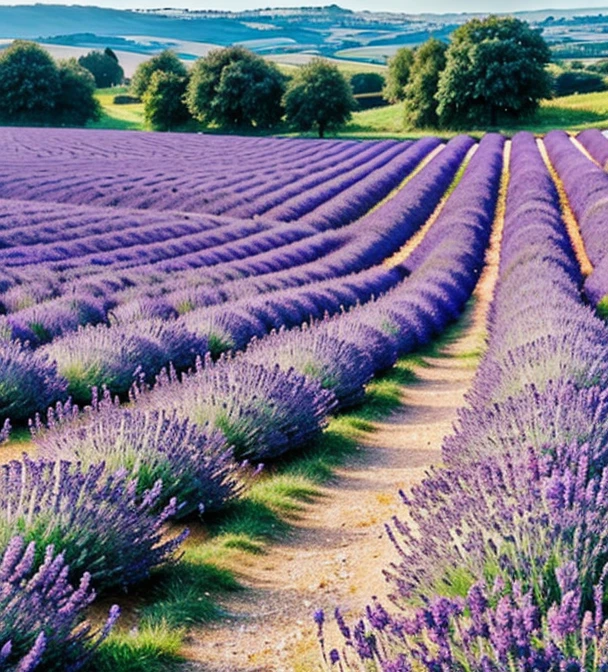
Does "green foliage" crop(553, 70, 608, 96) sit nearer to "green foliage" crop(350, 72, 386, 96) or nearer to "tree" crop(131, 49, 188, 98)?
"green foliage" crop(350, 72, 386, 96)

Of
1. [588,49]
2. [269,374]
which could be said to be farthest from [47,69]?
[588,49]

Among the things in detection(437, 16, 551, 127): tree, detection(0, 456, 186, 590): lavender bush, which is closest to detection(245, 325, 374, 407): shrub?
detection(0, 456, 186, 590): lavender bush

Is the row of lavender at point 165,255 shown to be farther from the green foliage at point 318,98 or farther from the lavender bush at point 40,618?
the green foliage at point 318,98

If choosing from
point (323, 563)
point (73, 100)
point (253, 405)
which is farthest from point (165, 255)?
point (73, 100)

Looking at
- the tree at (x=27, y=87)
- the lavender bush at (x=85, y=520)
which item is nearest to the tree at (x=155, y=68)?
the tree at (x=27, y=87)

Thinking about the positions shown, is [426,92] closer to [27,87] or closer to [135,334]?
[27,87]

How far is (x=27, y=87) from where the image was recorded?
57.2 meters

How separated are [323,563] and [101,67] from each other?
92.6 metres

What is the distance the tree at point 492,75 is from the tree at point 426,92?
157 centimetres

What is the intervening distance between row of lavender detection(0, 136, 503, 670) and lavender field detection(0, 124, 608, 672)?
1 cm

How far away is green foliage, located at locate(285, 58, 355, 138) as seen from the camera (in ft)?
161

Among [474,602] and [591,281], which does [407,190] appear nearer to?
[591,281]

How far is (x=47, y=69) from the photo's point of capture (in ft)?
192

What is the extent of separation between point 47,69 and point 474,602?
6266cm
